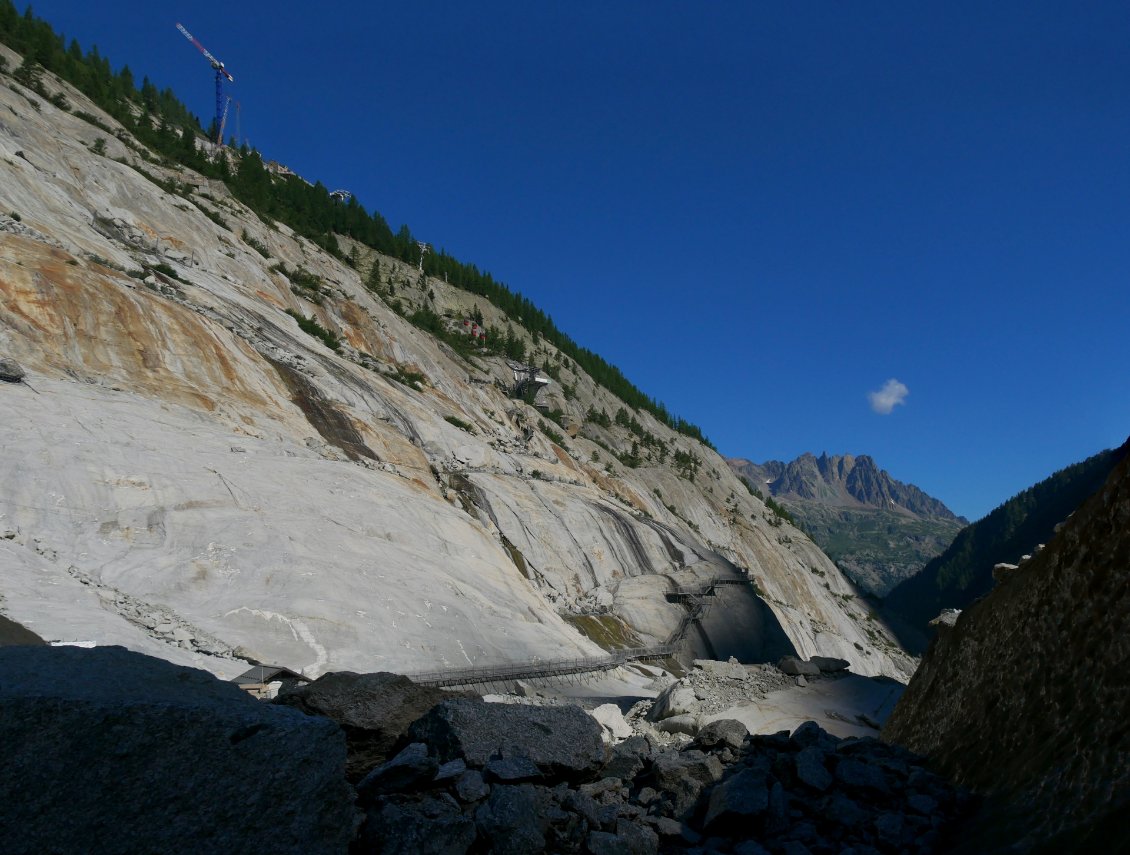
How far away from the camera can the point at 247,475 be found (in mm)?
24109

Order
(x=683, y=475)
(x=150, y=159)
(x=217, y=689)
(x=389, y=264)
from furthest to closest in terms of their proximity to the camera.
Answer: (x=389, y=264) < (x=683, y=475) < (x=150, y=159) < (x=217, y=689)

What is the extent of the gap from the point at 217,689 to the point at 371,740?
2.47 metres

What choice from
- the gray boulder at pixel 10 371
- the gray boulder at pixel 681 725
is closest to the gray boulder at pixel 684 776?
the gray boulder at pixel 681 725

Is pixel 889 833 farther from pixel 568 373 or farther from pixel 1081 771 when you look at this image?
pixel 568 373

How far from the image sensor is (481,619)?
24.6m

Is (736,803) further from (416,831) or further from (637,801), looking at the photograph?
(416,831)

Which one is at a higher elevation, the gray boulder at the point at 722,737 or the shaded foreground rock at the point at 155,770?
the shaded foreground rock at the point at 155,770

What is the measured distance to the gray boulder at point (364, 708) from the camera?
21.1 ft

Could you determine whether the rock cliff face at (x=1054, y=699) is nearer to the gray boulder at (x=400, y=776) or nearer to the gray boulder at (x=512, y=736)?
the gray boulder at (x=512, y=736)

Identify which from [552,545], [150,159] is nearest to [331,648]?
[552,545]

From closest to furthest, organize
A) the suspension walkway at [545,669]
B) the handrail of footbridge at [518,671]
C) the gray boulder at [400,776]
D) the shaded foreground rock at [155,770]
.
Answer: the shaded foreground rock at [155,770]
the gray boulder at [400,776]
the handrail of footbridge at [518,671]
the suspension walkway at [545,669]

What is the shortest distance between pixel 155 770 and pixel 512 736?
3455 mm

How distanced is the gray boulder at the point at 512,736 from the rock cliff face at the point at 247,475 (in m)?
10.8

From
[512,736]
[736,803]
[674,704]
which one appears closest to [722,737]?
[736,803]
